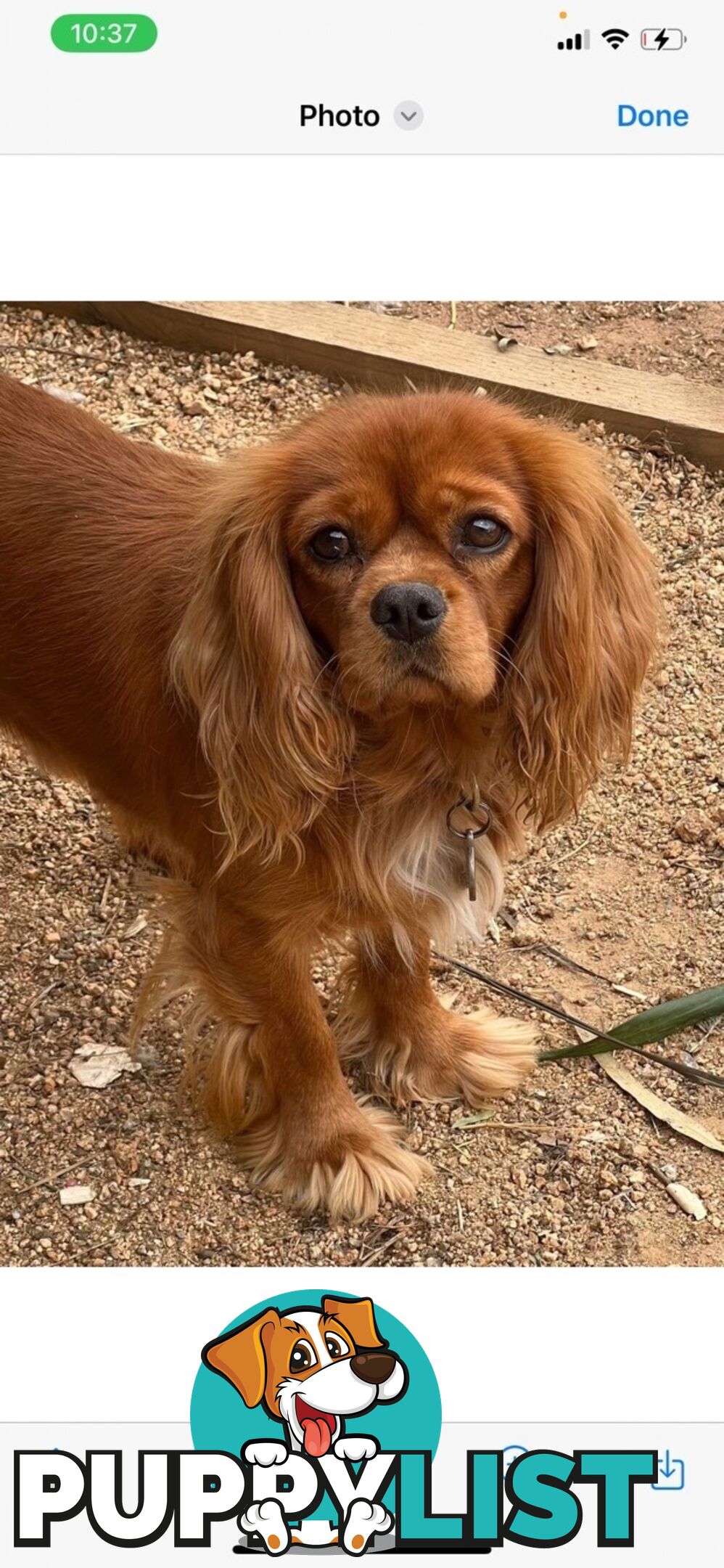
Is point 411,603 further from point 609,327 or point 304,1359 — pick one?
point 609,327

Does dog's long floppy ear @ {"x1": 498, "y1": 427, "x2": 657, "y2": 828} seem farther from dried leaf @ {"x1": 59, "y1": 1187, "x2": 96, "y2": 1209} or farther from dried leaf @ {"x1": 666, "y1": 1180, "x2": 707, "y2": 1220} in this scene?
dried leaf @ {"x1": 59, "y1": 1187, "x2": 96, "y2": 1209}

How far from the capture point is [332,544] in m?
2.44

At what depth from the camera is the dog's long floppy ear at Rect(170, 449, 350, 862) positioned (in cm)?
252

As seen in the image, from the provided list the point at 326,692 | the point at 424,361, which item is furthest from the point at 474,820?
the point at 424,361

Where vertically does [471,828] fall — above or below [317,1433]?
above

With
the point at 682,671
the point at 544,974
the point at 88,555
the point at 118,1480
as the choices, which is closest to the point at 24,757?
the point at 88,555

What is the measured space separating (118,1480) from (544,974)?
1700 millimetres

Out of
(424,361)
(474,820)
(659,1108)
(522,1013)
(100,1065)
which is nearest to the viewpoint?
(474,820)

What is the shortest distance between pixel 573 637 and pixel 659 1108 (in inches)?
48.2

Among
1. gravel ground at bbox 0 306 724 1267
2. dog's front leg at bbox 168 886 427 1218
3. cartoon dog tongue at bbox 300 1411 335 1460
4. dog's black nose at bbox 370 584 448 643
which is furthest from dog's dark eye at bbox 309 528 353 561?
gravel ground at bbox 0 306 724 1267

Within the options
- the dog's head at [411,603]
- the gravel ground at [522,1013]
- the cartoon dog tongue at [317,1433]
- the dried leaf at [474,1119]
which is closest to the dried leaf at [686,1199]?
the gravel ground at [522,1013]

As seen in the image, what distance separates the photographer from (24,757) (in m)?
4.09

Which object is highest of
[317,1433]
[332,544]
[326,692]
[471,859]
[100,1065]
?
[332,544]
